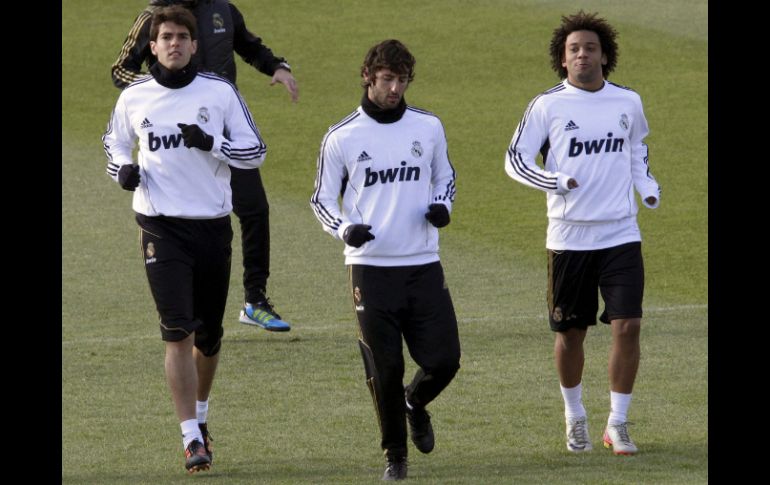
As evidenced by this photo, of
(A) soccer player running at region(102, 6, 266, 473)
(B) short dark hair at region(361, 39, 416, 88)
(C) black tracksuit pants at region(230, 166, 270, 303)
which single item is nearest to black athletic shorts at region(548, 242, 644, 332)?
(B) short dark hair at region(361, 39, 416, 88)

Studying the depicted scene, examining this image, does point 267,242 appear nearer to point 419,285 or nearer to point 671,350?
point 671,350

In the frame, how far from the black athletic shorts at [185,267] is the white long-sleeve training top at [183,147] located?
67mm

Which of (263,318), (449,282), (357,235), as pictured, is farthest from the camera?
(449,282)

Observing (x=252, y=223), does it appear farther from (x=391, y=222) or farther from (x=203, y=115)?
(x=391, y=222)

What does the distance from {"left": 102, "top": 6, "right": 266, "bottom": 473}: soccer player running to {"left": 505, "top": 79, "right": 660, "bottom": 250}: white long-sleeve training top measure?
1398 millimetres

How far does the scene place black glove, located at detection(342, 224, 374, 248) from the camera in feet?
23.0

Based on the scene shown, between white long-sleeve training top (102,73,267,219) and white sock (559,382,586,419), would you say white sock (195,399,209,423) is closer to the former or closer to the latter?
white long-sleeve training top (102,73,267,219)

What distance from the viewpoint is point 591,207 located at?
7.82 meters

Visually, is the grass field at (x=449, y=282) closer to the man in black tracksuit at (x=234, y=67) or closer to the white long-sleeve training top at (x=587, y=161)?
the man in black tracksuit at (x=234, y=67)

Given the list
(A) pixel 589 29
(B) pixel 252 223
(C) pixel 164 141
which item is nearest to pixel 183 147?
(C) pixel 164 141

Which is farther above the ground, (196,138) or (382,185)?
(196,138)

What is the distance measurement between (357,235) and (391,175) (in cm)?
37

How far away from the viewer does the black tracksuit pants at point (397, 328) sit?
7.22 metres

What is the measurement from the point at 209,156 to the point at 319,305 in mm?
4915
